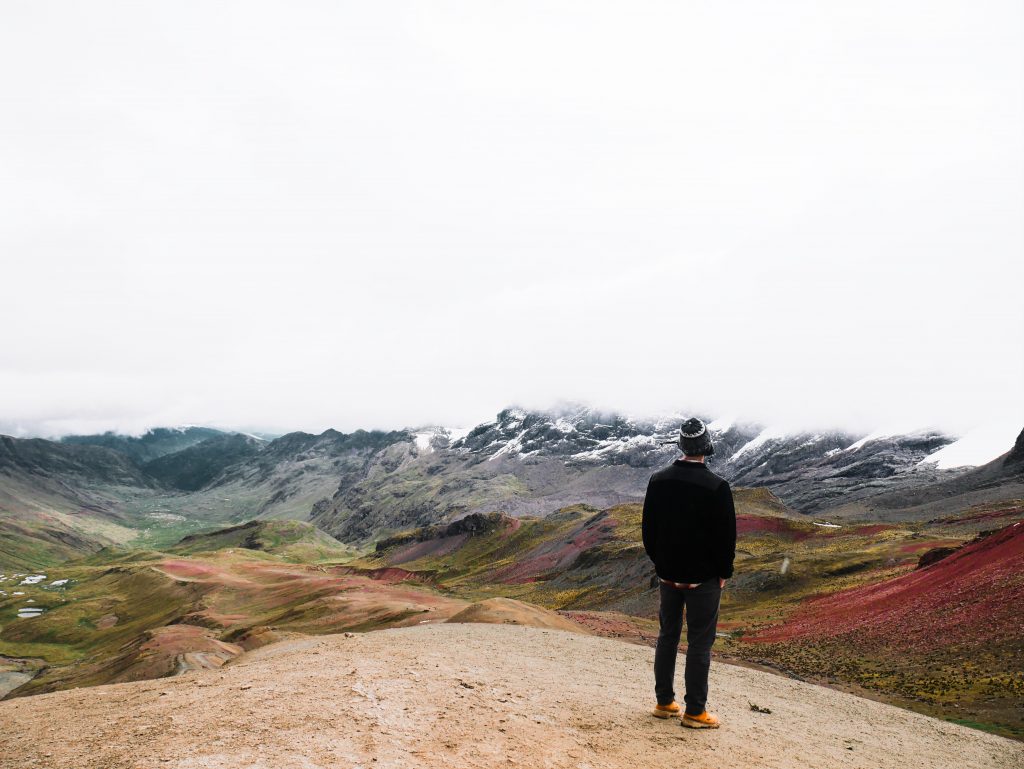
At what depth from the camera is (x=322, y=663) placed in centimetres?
1435

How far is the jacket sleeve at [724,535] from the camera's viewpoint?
987cm

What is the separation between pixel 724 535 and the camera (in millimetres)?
9906

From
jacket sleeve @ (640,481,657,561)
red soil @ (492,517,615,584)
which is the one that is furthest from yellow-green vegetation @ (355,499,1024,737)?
jacket sleeve @ (640,481,657,561)

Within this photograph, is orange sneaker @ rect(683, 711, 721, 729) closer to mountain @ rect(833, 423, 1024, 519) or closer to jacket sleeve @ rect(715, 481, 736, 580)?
jacket sleeve @ rect(715, 481, 736, 580)

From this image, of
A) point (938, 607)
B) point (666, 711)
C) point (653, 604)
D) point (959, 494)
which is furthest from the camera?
point (959, 494)

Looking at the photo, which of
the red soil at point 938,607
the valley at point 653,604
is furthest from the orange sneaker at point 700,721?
the red soil at point 938,607

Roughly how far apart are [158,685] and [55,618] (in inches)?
5975

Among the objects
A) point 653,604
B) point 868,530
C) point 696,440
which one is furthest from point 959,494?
point 696,440

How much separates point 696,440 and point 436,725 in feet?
19.9

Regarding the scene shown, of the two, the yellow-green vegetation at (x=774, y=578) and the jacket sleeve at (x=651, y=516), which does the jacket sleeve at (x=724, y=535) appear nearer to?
the jacket sleeve at (x=651, y=516)

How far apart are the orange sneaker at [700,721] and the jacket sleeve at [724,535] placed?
8.14 feet

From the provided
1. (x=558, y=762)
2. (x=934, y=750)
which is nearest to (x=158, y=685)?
(x=558, y=762)

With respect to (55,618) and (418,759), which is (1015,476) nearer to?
(418,759)

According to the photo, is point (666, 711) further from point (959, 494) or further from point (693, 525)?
point (959, 494)
